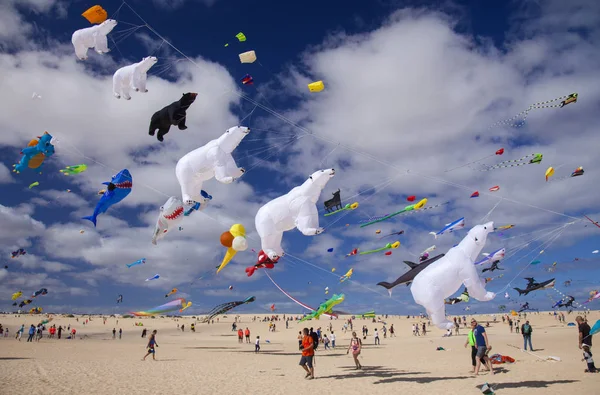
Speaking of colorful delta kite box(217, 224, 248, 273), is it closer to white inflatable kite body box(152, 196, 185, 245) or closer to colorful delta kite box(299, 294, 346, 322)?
white inflatable kite body box(152, 196, 185, 245)

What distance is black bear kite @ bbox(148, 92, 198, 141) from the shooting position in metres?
9.37

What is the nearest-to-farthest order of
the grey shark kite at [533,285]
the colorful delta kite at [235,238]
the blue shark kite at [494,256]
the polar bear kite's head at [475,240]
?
1. the polar bear kite's head at [475,240]
2. the colorful delta kite at [235,238]
3. the blue shark kite at [494,256]
4. the grey shark kite at [533,285]

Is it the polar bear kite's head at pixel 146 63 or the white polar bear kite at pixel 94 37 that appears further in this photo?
the white polar bear kite at pixel 94 37

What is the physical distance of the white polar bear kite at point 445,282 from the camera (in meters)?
8.62

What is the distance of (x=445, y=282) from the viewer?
8.64 metres

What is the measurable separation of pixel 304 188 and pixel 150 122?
4184mm

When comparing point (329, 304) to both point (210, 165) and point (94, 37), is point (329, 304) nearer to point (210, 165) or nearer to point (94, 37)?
point (210, 165)

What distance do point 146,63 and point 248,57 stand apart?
8.55 feet

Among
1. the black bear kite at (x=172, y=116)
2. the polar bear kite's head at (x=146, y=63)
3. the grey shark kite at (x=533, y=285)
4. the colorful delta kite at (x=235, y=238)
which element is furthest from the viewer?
the grey shark kite at (x=533, y=285)

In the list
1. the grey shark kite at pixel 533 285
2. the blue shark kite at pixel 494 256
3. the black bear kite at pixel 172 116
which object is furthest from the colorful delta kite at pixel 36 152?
the grey shark kite at pixel 533 285

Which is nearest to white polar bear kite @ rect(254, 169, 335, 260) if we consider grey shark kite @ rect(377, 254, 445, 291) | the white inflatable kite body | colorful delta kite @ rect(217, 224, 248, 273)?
colorful delta kite @ rect(217, 224, 248, 273)

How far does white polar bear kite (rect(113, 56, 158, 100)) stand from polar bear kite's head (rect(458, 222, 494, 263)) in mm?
8789

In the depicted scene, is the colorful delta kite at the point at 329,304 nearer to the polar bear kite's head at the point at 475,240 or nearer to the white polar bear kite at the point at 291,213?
the white polar bear kite at the point at 291,213

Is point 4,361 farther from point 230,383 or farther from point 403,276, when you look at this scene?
point 403,276
